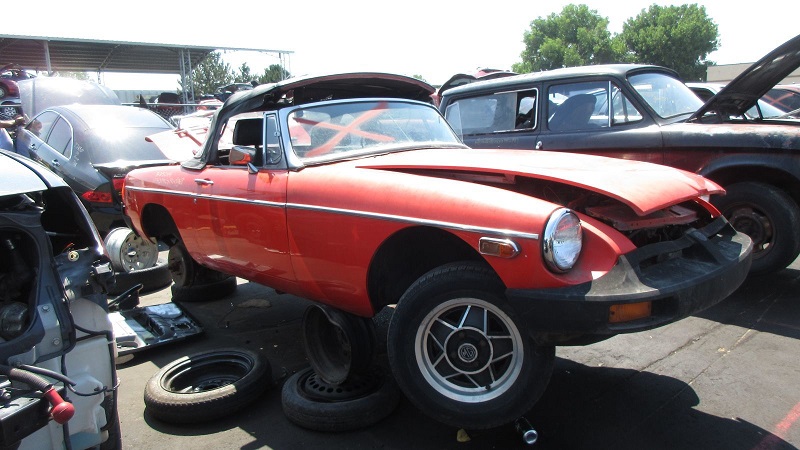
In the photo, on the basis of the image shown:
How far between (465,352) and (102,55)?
95.4 feet

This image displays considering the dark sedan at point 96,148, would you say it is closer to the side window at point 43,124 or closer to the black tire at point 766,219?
the side window at point 43,124

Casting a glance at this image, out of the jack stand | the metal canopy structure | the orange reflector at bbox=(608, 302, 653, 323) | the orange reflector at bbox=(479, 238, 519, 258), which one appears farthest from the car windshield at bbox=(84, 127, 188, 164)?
the metal canopy structure

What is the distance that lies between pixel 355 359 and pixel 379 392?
24 centimetres

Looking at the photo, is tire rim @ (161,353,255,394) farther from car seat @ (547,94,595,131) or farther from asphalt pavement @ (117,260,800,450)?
car seat @ (547,94,595,131)

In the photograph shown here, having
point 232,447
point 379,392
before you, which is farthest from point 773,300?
point 232,447

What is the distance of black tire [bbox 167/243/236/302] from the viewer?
514cm

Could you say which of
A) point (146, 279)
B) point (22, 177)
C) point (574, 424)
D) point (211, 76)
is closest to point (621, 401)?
point (574, 424)

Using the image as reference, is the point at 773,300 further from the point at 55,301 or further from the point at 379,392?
the point at 55,301

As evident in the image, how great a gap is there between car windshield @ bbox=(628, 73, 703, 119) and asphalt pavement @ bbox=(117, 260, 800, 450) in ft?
6.78

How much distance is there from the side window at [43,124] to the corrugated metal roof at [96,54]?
16.9m

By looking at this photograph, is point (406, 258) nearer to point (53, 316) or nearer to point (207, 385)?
point (207, 385)

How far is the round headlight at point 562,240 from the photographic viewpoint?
234 cm

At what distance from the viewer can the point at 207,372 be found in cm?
362

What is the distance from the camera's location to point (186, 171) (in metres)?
4.35
